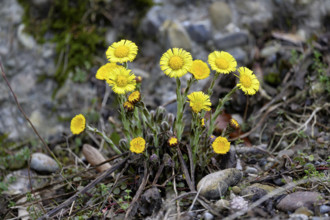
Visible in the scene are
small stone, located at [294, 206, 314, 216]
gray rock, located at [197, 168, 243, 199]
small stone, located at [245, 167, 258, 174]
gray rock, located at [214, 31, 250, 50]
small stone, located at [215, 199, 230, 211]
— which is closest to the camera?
small stone, located at [294, 206, 314, 216]

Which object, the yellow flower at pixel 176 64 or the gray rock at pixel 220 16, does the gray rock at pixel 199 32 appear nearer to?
the gray rock at pixel 220 16

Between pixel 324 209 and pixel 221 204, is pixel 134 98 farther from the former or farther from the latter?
pixel 324 209

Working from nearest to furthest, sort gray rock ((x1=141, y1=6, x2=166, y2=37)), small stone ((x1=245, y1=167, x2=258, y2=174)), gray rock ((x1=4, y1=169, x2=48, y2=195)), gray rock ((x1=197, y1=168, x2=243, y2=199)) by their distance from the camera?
gray rock ((x1=197, y1=168, x2=243, y2=199)) → small stone ((x1=245, y1=167, x2=258, y2=174)) → gray rock ((x1=4, y1=169, x2=48, y2=195)) → gray rock ((x1=141, y1=6, x2=166, y2=37))

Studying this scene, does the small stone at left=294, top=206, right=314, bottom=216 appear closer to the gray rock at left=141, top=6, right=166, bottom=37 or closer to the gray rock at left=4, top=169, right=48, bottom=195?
the gray rock at left=4, top=169, right=48, bottom=195

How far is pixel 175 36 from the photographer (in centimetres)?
341

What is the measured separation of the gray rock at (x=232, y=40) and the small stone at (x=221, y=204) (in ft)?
6.51

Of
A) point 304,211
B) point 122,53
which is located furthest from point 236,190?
point 122,53

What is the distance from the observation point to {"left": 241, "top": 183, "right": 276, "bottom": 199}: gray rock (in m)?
1.88

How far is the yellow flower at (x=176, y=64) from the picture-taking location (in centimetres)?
183

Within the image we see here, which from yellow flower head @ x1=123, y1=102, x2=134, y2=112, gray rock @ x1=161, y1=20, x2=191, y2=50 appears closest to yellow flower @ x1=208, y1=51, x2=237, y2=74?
yellow flower head @ x1=123, y1=102, x2=134, y2=112

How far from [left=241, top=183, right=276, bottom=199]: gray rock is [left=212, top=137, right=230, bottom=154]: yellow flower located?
0.27m

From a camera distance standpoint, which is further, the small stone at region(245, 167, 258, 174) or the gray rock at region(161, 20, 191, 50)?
the gray rock at region(161, 20, 191, 50)

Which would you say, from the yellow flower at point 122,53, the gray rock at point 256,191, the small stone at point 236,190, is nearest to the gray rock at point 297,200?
the gray rock at point 256,191

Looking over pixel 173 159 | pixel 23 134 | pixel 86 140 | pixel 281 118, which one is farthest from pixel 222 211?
pixel 23 134
